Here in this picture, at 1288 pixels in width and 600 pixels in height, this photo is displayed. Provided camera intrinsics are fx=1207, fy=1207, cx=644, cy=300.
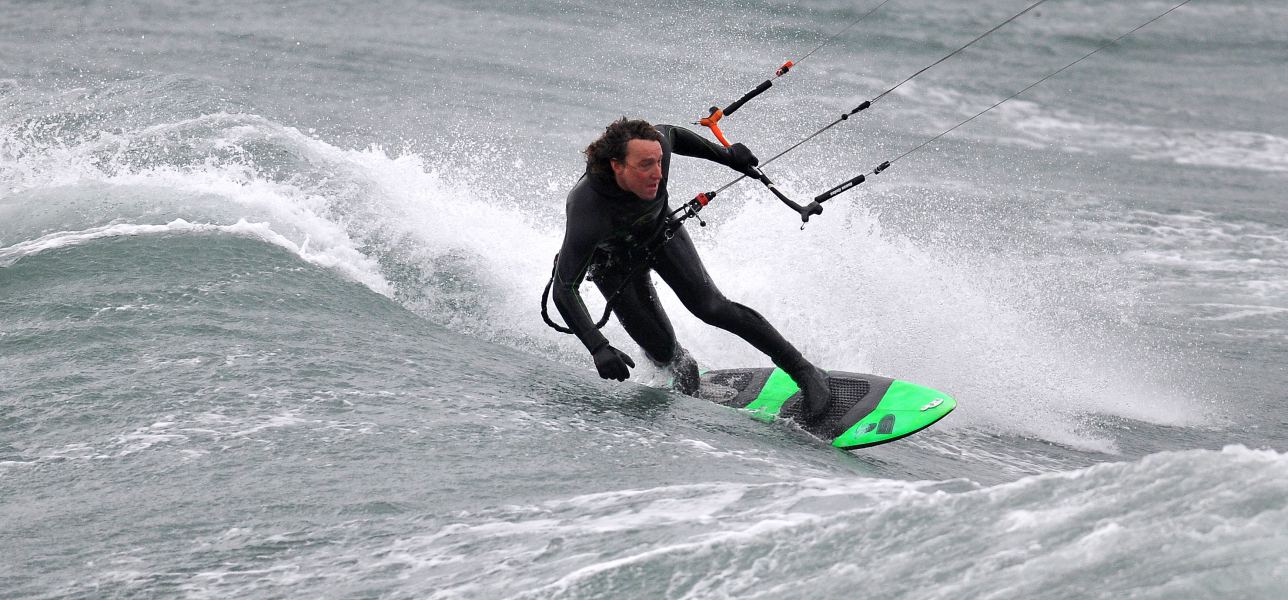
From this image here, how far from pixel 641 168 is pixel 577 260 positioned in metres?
0.52

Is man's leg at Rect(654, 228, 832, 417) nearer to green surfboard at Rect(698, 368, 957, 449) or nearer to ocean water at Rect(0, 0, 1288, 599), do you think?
green surfboard at Rect(698, 368, 957, 449)

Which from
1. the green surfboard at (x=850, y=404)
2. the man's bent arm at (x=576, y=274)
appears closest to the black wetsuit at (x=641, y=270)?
the man's bent arm at (x=576, y=274)

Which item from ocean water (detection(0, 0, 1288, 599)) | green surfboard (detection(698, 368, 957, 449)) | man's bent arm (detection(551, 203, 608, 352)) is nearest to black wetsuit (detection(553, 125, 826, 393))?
man's bent arm (detection(551, 203, 608, 352))

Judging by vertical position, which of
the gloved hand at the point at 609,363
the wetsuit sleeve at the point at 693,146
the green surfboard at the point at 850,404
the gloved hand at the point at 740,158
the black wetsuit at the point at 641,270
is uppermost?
the wetsuit sleeve at the point at 693,146

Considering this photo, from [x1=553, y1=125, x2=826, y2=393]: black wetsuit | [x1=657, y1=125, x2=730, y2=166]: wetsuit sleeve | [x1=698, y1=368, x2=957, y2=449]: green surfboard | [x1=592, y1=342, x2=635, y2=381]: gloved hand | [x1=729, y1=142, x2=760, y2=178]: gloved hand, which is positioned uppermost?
[x1=657, y1=125, x2=730, y2=166]: wetsuit sleeve

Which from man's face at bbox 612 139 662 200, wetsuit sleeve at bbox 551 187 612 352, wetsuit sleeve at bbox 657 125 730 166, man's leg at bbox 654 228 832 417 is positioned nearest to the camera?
man's face at bbox 612 139 662 200

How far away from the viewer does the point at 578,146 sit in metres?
12.6

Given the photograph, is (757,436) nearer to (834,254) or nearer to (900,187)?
(834,254)

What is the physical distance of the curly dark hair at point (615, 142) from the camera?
516 centimetres

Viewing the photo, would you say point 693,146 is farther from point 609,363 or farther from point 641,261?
point 609,363

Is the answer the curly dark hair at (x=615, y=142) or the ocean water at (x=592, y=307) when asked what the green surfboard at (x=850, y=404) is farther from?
the curly dark hair at (x=615, y=142)

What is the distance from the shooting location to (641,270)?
5793 millimetres

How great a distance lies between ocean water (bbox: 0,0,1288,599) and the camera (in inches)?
135

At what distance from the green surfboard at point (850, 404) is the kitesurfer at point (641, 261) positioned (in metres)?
0.11
